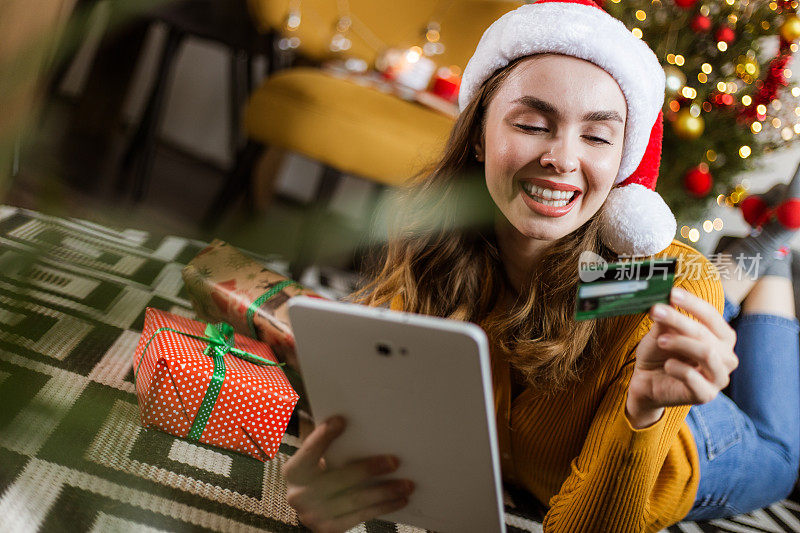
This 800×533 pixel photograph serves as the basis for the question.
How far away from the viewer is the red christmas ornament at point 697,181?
56.7 inches

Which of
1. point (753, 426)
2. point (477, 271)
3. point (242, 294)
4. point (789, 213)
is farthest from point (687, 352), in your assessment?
point (789, 213)

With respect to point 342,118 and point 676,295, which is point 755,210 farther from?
point 676,295

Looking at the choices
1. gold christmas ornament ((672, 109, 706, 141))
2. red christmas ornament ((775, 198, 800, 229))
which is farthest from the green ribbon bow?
gold christmas ornament ((672, 109, 706, 141))

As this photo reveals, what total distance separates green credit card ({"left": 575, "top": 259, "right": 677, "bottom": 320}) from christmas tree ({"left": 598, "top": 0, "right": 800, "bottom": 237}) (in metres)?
1.10

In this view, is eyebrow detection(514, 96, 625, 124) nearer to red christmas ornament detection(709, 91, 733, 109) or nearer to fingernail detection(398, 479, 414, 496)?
fingernail detection(398, 479, 414, 496)

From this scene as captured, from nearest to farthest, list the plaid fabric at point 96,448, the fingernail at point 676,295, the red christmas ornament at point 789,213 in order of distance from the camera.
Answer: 1. the plaid fabric at point 96,448
2. the fingernail at point 676,295
3. the red christmas ornament at point 789,213

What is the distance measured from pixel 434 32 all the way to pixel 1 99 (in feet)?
4.98

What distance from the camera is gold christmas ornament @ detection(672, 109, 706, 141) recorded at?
1.37 metres

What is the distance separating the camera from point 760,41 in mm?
1427

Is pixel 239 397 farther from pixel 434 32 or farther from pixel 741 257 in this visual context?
pixel 434 32

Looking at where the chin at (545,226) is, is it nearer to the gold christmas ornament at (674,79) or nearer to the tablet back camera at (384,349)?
the tablet back camera at (384,349)

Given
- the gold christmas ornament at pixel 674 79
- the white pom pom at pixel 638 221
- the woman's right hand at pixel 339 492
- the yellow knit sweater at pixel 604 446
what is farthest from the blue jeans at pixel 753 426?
the woman's right hand at pixel 339 492

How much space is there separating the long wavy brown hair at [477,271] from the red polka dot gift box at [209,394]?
276mm

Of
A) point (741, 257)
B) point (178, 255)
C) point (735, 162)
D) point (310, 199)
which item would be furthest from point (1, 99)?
point (310, 199)
